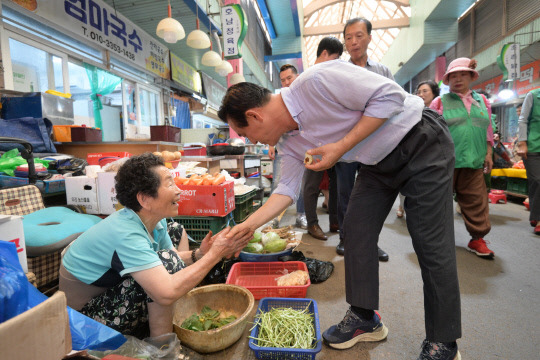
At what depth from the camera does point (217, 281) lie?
246cm

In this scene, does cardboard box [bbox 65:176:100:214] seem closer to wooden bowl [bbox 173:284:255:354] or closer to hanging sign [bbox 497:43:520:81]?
wooden bowl [bbox 173:284:255:354]

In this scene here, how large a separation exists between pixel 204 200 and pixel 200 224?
281 millimetres

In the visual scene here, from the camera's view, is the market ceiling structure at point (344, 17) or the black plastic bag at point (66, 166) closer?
the black plastic bag at point (66, 166)

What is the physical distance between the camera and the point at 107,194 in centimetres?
270

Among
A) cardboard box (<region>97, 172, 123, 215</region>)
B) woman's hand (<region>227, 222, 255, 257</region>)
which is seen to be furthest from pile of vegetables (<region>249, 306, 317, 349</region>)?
cardboard box (<region>97, 172, 123, 215</region>)

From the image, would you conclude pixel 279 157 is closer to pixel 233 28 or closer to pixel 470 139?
pixel 470 139

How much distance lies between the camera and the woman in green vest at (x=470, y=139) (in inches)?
118

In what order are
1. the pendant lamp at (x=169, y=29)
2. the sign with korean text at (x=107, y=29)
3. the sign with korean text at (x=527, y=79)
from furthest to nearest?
the sign with korean text at (x=527, y=79) < the sign with korean text at (x=107, y=29) < the pendant lamp at (x=169, y=29)

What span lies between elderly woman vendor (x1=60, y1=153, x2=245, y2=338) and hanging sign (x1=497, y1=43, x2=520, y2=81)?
1079 centimetres

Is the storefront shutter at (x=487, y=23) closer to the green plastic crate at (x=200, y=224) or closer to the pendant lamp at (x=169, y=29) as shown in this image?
the pendant lamp at (x=169, y=29)

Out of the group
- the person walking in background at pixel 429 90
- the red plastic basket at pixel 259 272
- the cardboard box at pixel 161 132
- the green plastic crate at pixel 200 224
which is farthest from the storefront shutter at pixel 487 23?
the green plastic crate at pixel 200 224

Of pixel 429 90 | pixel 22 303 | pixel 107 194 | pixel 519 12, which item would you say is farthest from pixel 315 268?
pixel 519 12

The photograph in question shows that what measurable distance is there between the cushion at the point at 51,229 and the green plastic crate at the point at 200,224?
84 cm

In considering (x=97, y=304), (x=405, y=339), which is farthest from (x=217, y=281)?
(x=405, y=339)
